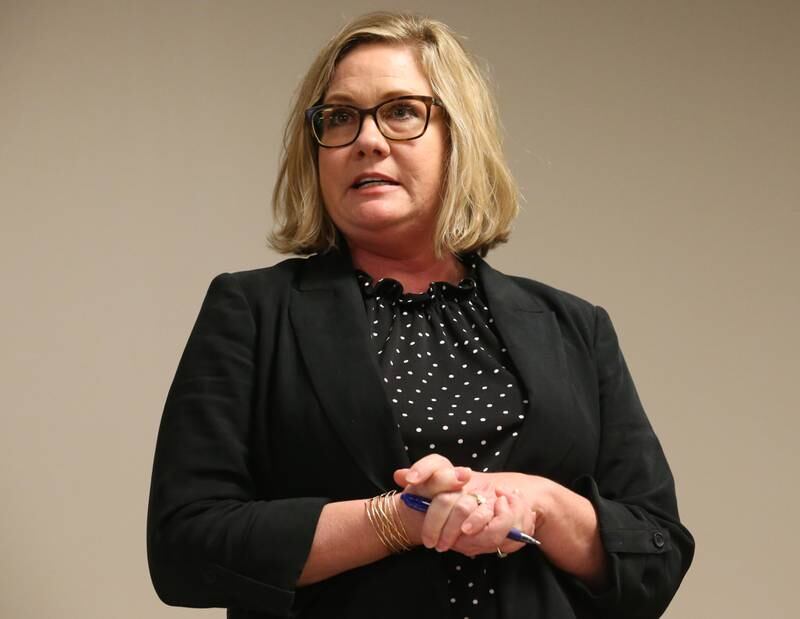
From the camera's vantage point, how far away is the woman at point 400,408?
157 cm

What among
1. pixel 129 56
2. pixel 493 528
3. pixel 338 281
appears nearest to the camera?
pixel 493 528

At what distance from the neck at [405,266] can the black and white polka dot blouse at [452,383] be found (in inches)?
1.8

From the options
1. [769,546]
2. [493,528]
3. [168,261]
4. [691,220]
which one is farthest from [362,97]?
[769,546]

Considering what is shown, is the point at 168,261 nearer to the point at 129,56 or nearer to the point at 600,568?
the point at 129,56

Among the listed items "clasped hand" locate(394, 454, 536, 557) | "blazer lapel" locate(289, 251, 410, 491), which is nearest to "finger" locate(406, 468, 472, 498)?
"clasped hand" locate(394, 454, 536, 557)

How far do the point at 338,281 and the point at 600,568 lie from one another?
521 millimetres

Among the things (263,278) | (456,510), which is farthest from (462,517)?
(263,278)

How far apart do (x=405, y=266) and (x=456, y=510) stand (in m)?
0.51

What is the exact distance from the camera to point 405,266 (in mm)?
1906

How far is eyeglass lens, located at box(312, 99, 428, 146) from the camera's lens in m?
1.84

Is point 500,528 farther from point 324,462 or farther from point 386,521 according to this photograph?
point 324,462

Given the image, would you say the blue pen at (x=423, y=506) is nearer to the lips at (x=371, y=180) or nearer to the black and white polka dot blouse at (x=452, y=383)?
the black and white polka dot blouse at (x=452, y=383)

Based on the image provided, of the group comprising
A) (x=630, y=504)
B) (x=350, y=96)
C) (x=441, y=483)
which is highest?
(x=350, y=96)

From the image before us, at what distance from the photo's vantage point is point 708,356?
3131 millimetres
